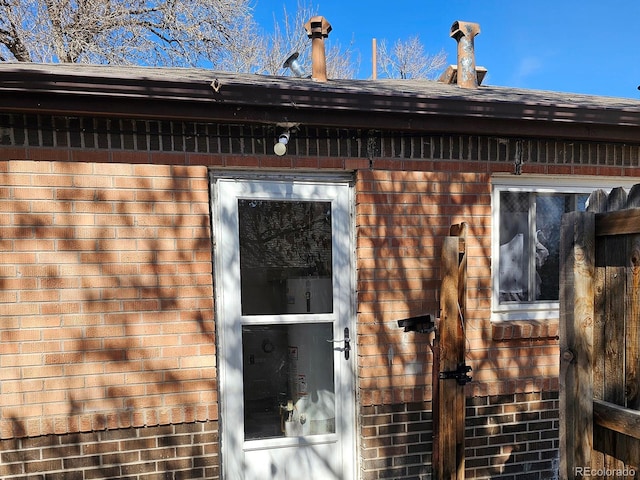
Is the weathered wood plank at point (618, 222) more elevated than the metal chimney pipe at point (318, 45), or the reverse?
the metal chimney pipe at point (318, 45)

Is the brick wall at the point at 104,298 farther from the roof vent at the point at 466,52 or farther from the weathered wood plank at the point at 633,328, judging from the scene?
the roof vent at the point at 466,52

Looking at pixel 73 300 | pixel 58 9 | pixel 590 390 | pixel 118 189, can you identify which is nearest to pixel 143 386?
pixel 73 300

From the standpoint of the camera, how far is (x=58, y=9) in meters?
10.8

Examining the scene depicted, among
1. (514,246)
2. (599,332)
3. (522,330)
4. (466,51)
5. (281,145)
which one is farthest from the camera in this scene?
(466,51)

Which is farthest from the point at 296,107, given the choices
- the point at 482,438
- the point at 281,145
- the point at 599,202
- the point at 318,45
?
the point at 482,438

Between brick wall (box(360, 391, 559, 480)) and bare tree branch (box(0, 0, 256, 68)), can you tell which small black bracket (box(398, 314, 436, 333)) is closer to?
brick wall (box(360, 391, 559, 480))

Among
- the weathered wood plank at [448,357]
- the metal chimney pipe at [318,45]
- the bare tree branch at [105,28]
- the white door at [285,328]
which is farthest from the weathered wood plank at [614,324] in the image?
the bare tree branch at [105,28]

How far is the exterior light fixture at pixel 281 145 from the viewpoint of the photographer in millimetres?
3215

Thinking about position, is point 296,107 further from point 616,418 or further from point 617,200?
point 616,418

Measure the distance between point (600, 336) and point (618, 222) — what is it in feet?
1.67

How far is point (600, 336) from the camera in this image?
2.09 metres

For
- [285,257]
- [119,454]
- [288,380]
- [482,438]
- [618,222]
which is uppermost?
[618,222]

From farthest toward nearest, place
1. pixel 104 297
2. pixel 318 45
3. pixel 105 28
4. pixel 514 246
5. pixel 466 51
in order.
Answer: pixel 105 28
pixel 466 51
pixel 318 45
pixel 514 246
pixel 104 297

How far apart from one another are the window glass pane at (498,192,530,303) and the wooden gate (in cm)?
166
